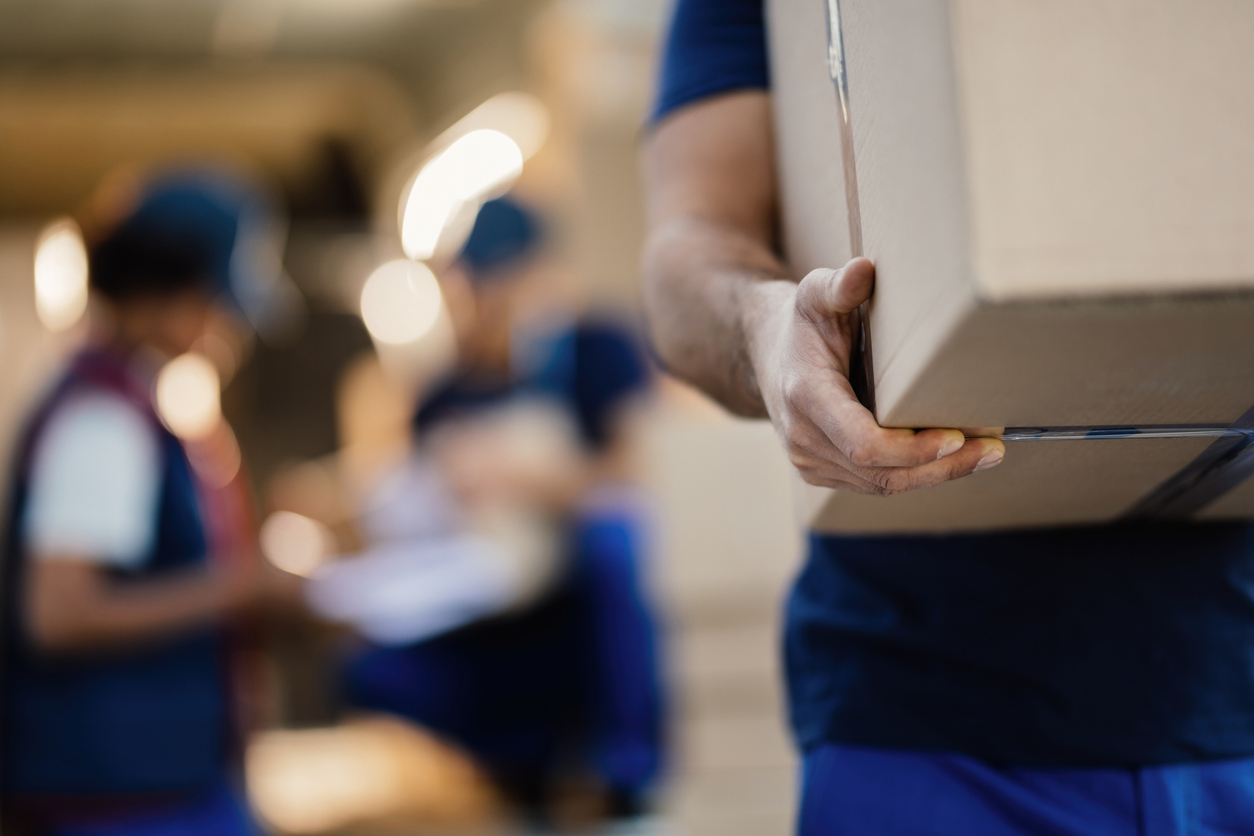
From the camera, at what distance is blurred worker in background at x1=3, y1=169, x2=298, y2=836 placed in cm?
136

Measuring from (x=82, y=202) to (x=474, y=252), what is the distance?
12.8 ft

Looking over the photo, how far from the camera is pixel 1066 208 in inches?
13.9

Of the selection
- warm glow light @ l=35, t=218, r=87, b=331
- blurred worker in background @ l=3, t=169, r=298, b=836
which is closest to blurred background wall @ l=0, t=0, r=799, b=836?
warm glow light @ l=35, t=218, r=87, b=331

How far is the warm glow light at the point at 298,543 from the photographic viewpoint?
206 centimetres

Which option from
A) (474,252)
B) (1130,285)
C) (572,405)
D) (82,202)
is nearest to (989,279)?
(1130,285)

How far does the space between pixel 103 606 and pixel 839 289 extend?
3.97 ft

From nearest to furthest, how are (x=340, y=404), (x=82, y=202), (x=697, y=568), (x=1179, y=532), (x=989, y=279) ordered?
(x=989, y=279) → (x=1179, y=532) → (x=697, y=568) → (x=340, y=404) → (x=82, y=202)

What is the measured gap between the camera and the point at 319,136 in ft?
17.6

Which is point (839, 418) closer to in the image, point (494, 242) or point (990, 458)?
point (990, 458)

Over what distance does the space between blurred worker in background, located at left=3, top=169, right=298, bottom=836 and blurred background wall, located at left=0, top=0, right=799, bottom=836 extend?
80 centimetres

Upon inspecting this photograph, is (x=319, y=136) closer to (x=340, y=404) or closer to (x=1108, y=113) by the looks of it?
(x=340, y=404)

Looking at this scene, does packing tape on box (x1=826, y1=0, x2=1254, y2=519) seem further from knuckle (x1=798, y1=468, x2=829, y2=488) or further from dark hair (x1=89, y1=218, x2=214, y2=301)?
dark hair (x1=89, y1=218, x2=214, y2=301)

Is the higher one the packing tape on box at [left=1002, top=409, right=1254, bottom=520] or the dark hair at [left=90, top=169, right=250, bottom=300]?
the dark hair at [left=90, top=169, right=250, bottom=300]

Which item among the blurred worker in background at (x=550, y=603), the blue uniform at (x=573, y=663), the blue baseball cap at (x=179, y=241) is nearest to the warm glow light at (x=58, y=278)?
the blurred worker in background at (x=550, y=603)
